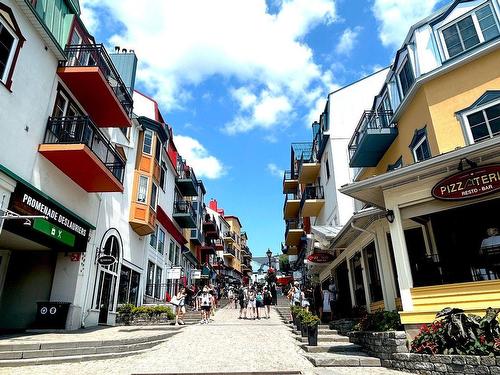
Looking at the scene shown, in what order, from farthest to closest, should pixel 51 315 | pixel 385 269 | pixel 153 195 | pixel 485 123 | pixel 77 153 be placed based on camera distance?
1. pixel 153 195
2. pixel 51 315
3. pixel 77 153
4. pixel 385 269
5. pixel 485 123

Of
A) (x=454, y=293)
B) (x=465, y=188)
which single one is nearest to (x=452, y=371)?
(x=454, y=293)

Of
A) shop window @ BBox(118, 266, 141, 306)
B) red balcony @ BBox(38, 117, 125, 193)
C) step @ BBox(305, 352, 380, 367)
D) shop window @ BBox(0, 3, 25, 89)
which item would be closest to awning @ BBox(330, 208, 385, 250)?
step @ BBox(305, 352, 380, 367)

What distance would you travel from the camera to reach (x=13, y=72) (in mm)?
10477

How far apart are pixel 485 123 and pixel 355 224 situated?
4821mm

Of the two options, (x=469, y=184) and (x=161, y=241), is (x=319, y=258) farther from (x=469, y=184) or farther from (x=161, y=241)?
(x=161, y=241)

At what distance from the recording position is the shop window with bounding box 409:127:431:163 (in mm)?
11843

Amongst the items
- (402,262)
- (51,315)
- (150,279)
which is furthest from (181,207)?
(402,262)

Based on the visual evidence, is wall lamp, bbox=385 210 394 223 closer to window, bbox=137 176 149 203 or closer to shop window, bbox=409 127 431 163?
shop window, bbox=409 127 431 163

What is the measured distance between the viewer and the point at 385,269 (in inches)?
436

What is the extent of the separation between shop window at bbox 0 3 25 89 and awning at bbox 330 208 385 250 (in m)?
10.9

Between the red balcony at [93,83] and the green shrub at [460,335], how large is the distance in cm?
1324

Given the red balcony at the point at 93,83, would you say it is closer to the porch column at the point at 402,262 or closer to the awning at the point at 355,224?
the awning at the point at 355,224

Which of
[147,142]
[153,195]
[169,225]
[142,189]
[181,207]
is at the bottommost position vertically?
[169,225]

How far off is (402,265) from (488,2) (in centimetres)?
895
